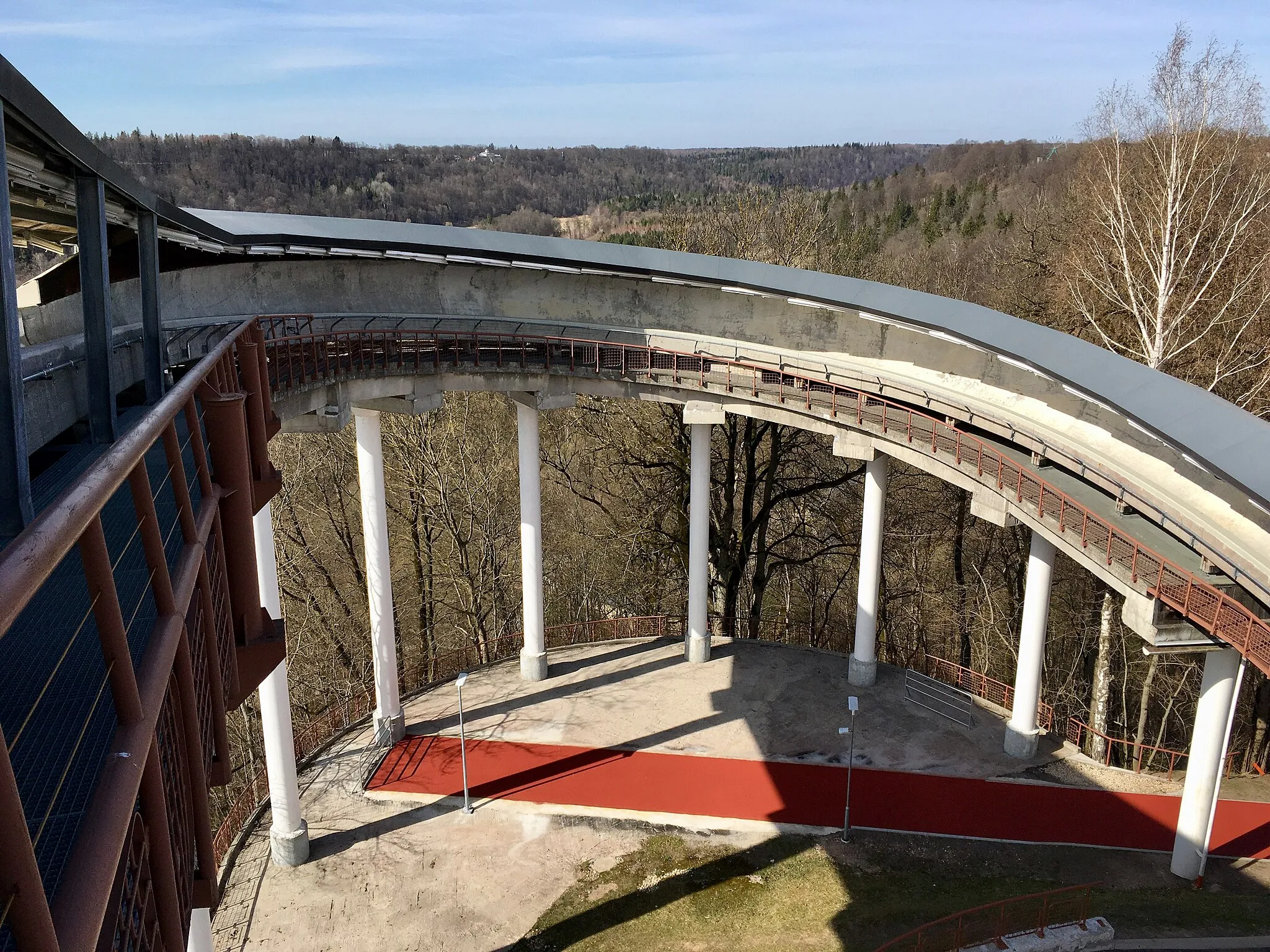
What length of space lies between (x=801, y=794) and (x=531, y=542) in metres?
8.09

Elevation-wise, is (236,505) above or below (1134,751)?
above

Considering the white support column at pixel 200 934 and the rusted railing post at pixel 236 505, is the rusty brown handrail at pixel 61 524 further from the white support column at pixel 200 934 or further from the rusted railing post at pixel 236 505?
the white support column at pixel 200 934

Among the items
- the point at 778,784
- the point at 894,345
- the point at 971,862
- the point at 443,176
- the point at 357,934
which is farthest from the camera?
the point at 443,176

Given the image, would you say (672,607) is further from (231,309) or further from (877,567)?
(231,309)

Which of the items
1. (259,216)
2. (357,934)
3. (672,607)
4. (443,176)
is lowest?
(672,607)

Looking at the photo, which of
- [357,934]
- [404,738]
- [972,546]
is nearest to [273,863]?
[357,934]

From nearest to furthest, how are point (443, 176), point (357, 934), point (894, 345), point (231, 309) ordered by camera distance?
point (357, 934) → point (231, 309) → point (894, 345) → point (443, 176)

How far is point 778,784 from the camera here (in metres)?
18.8

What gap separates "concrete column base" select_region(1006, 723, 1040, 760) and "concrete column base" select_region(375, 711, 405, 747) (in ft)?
41.5

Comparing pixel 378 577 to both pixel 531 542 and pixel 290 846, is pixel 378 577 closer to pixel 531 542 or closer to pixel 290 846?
pixel 531 542

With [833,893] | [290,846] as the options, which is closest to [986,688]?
[833,893]

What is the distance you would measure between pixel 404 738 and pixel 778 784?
8018mm

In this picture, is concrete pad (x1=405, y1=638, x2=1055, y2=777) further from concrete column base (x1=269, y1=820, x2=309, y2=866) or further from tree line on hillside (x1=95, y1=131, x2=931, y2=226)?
tree line on hillside (x1=95, y1=131, x2=931, y2=226)

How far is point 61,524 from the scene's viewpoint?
7.32 ft
